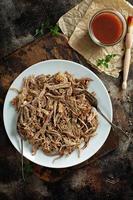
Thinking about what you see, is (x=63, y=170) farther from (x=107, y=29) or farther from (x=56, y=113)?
(x=107, y=29)

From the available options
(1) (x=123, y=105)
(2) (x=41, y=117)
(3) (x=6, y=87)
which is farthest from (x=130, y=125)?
(3) (x=6, y=87)

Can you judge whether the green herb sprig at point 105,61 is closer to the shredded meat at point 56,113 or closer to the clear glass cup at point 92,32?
the clear glass cup at point 92,32

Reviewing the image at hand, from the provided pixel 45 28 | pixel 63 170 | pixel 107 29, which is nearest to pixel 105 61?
pixel 107 29

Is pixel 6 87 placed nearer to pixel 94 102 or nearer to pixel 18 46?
pixel 18 46

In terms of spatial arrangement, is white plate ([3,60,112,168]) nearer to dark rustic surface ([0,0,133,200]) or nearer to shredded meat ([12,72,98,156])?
shredded meat ([12,72,98,156])

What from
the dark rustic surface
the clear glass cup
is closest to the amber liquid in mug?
the clear glass cup
